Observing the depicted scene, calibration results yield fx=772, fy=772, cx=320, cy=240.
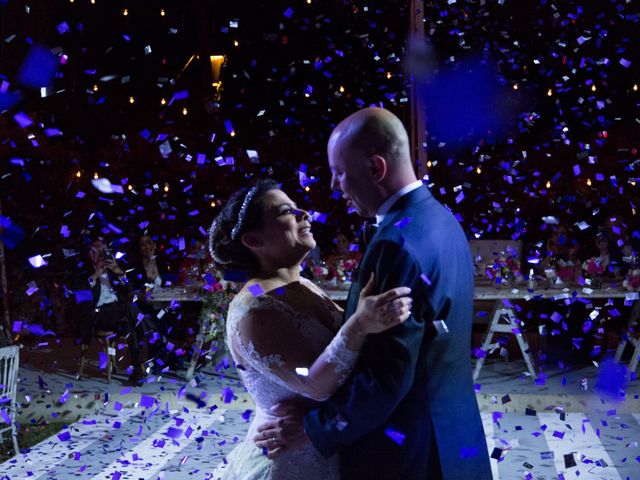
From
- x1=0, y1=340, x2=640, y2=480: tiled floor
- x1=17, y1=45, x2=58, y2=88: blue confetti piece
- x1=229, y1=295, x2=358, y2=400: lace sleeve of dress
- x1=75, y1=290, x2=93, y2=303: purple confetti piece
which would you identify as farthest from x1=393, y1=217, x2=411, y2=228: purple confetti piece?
x1=17, y1=45, x2=58, y2=88: blue confetti piece

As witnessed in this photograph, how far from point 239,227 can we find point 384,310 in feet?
2.32

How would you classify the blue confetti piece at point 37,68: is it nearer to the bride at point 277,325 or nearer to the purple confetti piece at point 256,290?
the bride at point 277,325

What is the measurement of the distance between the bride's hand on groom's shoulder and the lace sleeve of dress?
0.13 metres

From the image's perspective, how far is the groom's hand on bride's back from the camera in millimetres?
2178

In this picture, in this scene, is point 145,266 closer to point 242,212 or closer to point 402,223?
point 242,212

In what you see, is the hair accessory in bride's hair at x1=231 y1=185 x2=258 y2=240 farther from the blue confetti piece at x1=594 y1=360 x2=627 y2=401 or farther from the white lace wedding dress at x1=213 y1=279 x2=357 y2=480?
the blue confetti piece at x1=594 y1=360 x2=627 y2=401

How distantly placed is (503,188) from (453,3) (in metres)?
2.70

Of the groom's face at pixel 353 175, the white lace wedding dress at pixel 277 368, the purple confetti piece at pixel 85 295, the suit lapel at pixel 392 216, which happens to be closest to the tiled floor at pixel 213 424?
the purple confetti piece at pixel 85 295

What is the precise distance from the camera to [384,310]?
1818 millimetres

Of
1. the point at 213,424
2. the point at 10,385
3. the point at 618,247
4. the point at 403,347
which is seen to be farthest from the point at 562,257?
the point at 403,347

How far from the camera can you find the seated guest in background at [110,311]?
7.95 meters

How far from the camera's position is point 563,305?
9.12m

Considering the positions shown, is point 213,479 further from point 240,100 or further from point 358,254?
point 240,100

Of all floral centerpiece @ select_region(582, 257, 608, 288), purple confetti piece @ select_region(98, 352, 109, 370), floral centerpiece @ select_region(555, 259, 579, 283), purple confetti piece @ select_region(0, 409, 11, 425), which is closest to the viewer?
purple confetti piece @ select_region(0, 409, 11, 425)
